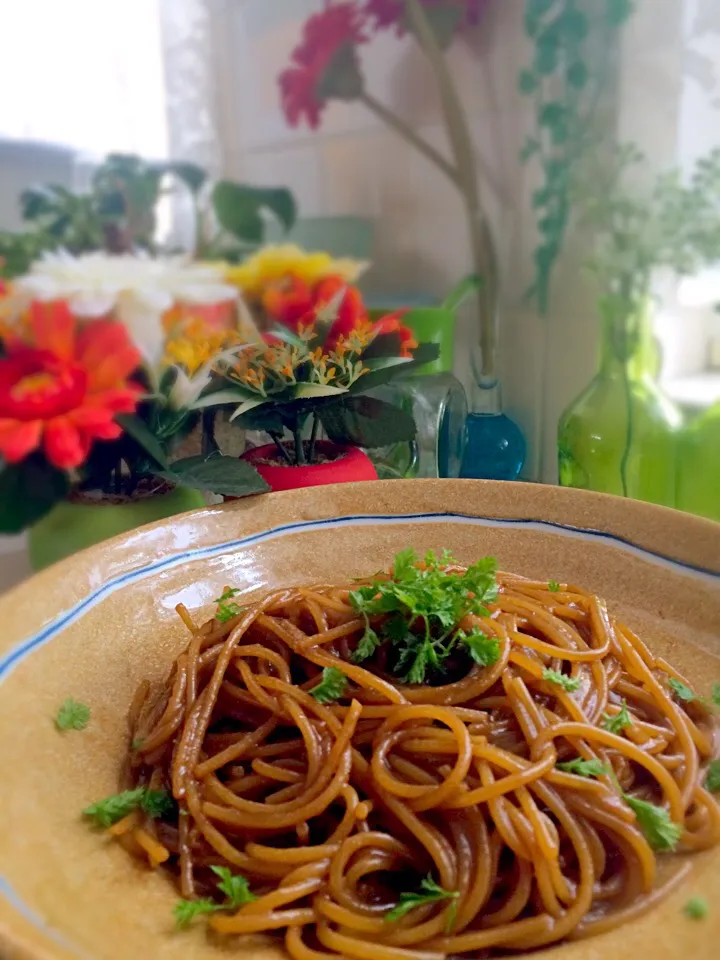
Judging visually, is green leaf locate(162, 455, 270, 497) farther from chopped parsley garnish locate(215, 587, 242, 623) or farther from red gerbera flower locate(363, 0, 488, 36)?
red gerbera flower locate(363, 0, 488, 36)

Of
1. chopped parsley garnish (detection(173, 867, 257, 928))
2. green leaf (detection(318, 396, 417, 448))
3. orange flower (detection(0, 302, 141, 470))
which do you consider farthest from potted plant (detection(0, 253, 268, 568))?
chopped parsley garnish (detection(173, 867, 257, 928))

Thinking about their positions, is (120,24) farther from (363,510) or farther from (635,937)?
(635,937)

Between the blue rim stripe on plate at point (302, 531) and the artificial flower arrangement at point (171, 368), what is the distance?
82 millimetres

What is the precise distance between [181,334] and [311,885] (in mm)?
801

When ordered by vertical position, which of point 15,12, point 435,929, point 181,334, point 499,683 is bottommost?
point 435,929

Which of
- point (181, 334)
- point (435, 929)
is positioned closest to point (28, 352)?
point (181, 334)

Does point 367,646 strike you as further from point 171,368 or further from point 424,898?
point 171,368

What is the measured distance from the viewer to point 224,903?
0.66 metres

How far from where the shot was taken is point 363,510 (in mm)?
1181

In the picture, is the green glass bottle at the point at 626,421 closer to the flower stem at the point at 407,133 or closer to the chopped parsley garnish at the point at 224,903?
the flower stem at the point at 407,133

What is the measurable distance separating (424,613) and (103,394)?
1.97ft

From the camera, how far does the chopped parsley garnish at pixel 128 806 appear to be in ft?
2.32

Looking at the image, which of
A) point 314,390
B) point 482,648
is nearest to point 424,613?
point 482,648

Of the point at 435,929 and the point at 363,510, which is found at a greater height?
the point at 363,510
